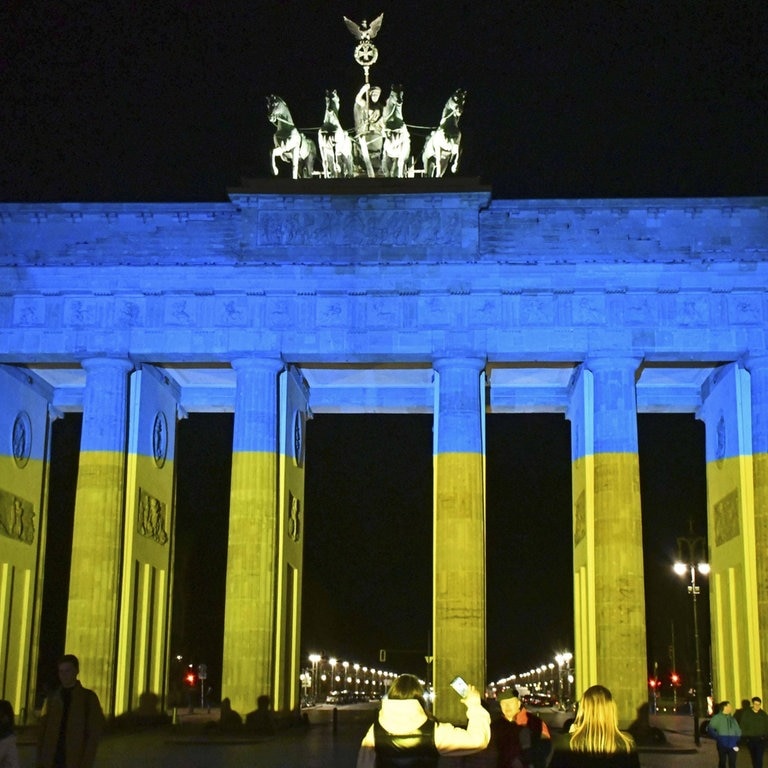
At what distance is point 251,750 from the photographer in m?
30.6

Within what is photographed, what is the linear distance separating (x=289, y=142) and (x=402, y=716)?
102 feet

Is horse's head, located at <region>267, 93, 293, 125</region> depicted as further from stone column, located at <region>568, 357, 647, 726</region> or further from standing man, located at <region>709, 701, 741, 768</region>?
standing man, located at <region>709, 701, 741, 768</region>

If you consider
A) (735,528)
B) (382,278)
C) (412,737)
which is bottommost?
(412,737)

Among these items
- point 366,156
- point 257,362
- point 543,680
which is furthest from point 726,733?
point 543,680

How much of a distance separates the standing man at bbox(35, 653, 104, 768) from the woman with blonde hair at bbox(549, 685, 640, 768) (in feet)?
16.3

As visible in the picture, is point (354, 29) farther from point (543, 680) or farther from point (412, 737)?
point (543, 680)

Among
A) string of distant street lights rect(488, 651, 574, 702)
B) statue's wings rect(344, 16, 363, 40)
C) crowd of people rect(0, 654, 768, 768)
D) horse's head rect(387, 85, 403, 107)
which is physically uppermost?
statue's wings rect(344, 16, 363, 40)

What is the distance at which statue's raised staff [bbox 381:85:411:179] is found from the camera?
125 feet

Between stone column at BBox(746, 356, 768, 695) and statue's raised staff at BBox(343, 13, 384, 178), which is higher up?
statue's raised staff at BBox(343, 13, 384, 178)

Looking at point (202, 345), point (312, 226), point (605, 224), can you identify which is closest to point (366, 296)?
point (312, 226)

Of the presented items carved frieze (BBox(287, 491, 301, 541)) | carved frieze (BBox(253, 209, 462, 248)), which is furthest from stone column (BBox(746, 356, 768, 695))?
carved frieze (BBox(287, 491, 301, 541))

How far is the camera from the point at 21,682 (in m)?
39.8

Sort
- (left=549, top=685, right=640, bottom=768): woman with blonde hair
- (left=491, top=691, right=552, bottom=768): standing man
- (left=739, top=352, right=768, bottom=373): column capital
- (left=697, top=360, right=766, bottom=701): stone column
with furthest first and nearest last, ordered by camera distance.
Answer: (left=739, top=352, right=768, bottom=373): column capital, (left=697, top=360, right=766, bottom=701): stone column, (left=491, top=691, right=552, bottom=768): standing man, (left=549, top=685, right=640, bottom=768): woman with blonde hair

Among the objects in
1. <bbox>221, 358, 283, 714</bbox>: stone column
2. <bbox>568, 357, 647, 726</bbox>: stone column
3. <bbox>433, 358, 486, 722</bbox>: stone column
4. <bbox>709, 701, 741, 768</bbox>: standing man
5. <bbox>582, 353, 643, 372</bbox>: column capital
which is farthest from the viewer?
<bbox>582, 353, 643, 372</bbox>: column capital
